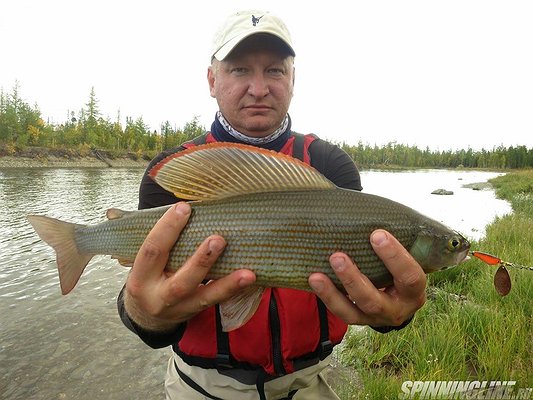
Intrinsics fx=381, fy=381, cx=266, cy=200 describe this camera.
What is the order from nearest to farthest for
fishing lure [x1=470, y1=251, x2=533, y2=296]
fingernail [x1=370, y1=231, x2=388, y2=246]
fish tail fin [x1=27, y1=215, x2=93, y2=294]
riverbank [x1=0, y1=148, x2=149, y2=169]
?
fingernail [x1=370, y1=231, x2=388, y2=246] → fish tail fin [x1=27, y1=215, x2=93, y2=294] → fishing lure [x1=470, y1=251, x2=533, y2=296] → riverbank [x1=0, y1=148, x2=149, y2=169]

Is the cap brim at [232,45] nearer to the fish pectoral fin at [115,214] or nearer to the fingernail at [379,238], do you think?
the fish pectoral fin at [115,214]

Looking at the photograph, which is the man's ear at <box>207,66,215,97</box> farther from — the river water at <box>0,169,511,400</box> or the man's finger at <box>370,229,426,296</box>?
the river water at <box>0,169,511,400</box>

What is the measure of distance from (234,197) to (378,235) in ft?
2.38

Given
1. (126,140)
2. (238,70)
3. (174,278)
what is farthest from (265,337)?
(126,140)

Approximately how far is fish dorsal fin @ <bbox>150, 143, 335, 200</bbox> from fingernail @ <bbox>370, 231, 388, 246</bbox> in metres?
0.36

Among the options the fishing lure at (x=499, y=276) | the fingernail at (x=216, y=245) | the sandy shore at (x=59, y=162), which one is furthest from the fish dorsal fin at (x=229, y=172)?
the sandy shore at (x=59, y=162)

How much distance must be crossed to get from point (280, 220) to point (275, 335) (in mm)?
856

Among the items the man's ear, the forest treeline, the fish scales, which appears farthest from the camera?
the forest treeline

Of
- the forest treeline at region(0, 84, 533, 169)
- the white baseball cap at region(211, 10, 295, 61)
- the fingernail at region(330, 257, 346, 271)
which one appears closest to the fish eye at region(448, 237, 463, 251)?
the fingernail at region(330, 257, 346, 271)

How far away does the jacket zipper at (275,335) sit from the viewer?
7.52 ft

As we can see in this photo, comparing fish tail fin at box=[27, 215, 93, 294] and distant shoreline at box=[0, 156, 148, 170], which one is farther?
distant shoreline at box=[0, 156, 148, 170]

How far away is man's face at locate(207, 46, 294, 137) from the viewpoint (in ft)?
8.78

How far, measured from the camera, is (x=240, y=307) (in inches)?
76.9

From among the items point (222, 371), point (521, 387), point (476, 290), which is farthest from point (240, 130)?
point (476, 290)
